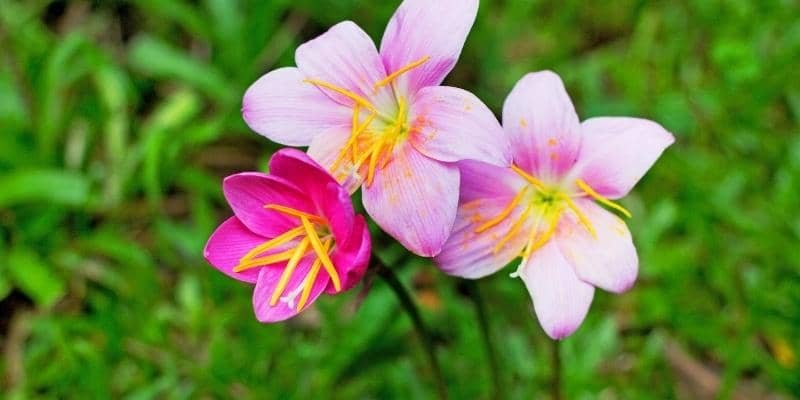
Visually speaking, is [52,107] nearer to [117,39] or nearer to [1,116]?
[1,116]

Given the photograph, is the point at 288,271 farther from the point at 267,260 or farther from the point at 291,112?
the point at 291,112

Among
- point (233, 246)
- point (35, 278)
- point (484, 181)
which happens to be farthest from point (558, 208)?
point (35, 278)

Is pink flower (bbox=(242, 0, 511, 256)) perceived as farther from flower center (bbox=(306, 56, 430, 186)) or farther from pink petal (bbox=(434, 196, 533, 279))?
pink petal (bbox=(434, 196, 533, 279))

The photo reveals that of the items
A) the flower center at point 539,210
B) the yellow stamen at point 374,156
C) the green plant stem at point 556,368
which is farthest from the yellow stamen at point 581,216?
the yellow stamen at point 374,156

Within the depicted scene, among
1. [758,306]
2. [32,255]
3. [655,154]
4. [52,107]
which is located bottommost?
[758,306]

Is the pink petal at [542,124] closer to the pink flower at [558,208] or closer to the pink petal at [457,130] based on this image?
the pink flower at [558,208]

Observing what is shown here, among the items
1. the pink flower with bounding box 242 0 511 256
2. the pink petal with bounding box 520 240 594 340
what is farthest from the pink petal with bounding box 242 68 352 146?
the pink petal with bounding box 520 240 594 340

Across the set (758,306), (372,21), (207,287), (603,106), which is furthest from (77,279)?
(758,306)
